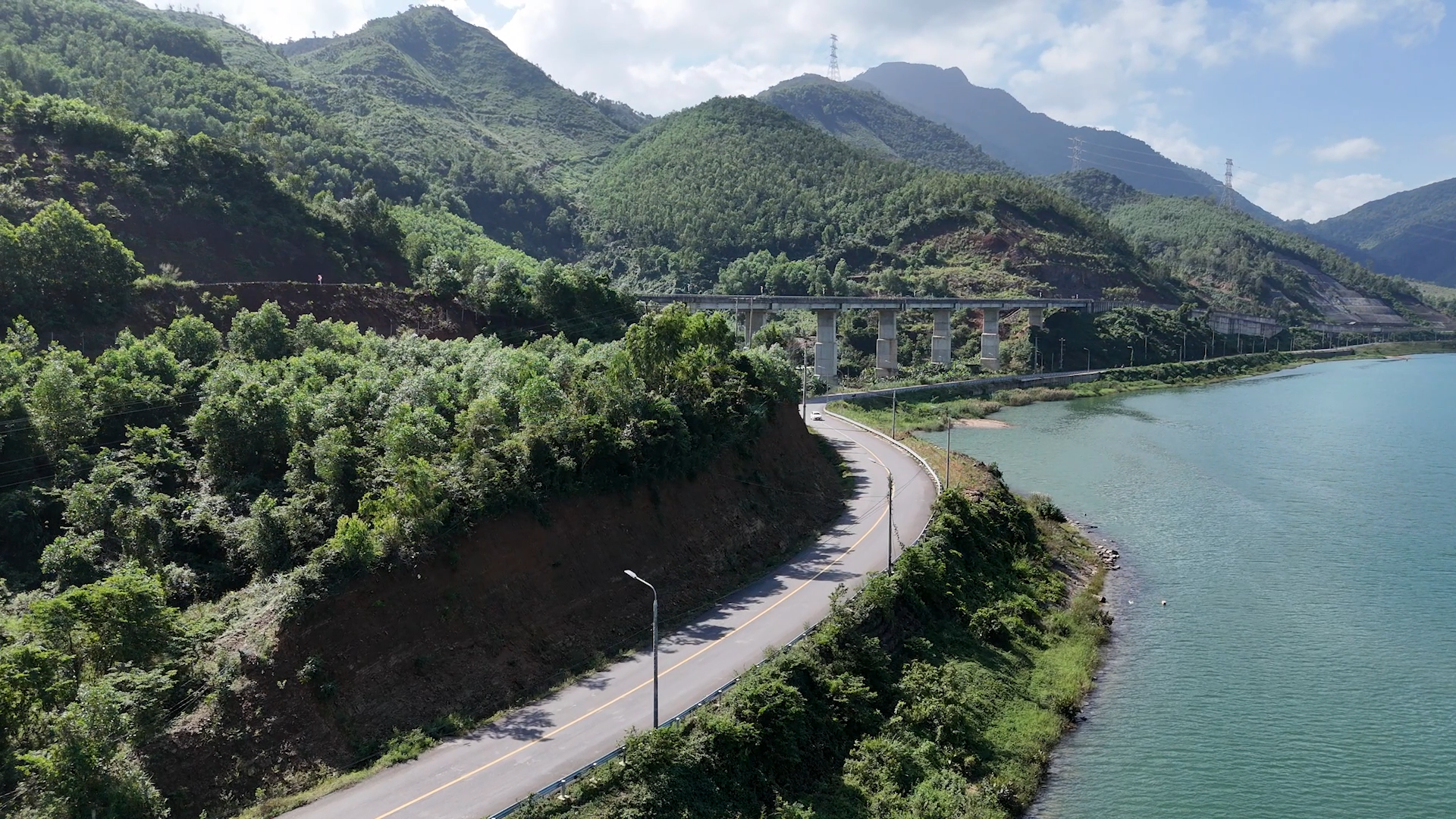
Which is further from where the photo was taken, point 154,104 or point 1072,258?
point 1072,258

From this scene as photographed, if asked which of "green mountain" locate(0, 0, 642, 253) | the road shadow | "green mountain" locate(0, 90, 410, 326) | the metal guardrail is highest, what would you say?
"green mountain" locate(0, 0, 642, 253)

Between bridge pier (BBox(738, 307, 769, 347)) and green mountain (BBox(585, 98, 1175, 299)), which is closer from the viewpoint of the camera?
bridge pier (BBox(738, 307, 769, 347))

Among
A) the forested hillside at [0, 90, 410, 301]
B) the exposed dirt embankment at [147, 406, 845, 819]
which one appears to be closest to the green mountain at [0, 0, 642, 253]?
the forested hillside at [0, 90, 410, 301]

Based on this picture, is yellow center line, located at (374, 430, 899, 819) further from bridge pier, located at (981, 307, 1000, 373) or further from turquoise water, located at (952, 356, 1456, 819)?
bridge pier, located at (981, 307, 1000, 373)

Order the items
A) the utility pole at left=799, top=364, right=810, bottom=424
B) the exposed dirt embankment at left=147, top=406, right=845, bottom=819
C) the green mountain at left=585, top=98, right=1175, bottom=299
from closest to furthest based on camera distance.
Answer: the exposed dirt embankment at left=147, top=406, right=845, bottom=819 → the utility pole at left=799, top=364, right=810, bottom=424 → the green mountain at left=585, top=98, right=1175, bottom=299

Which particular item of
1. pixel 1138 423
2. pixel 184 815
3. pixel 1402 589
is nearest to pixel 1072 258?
pixel 1138 423

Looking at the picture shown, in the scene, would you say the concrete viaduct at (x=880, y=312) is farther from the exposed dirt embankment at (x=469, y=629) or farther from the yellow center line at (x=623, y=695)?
the exposed dirt embankment at (x=469, y=629)

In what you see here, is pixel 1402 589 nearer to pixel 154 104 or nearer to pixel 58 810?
pixel 58 810
